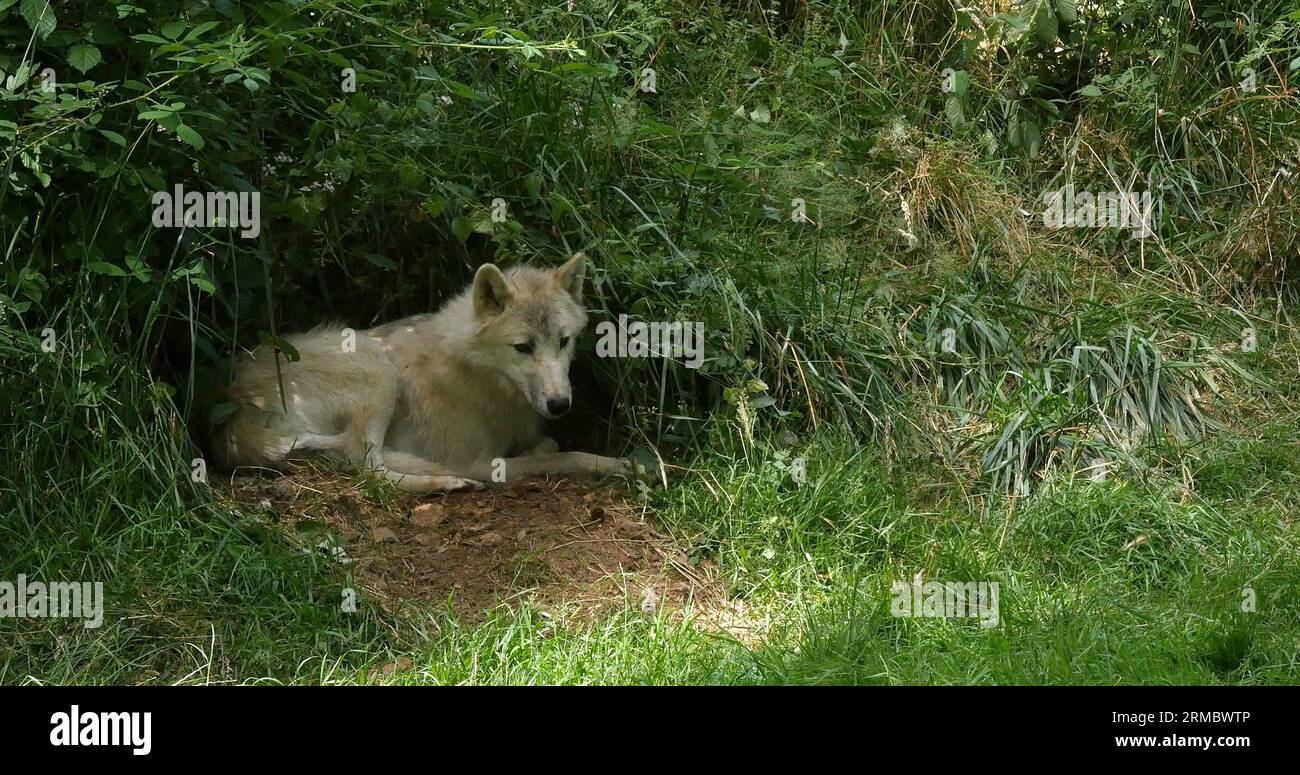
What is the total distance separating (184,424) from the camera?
A: 529cm

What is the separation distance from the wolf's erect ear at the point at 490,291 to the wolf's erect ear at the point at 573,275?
28cm

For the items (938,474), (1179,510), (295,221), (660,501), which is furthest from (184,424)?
(1179,510)

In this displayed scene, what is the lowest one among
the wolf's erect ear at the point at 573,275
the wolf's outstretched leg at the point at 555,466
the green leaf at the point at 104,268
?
the wolf's outstretched leg at the point at 555,466

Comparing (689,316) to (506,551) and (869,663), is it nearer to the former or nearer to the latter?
(506,551)

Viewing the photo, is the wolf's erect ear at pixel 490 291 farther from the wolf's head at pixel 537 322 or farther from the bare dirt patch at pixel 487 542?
the bare dirt patch at pixel 487 542

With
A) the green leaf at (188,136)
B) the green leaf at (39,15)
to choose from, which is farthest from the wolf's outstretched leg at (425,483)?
the green leaf at (39,15)

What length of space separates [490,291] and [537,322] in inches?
11.5

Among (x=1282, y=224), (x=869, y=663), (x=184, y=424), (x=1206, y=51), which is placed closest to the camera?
(x=869, y=663)

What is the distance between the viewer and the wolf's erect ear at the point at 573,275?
6043 mm

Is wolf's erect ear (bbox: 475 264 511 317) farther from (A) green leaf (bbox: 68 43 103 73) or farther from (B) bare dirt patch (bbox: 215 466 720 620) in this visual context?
(A) green leaf (bbox: 68 43 103 73)

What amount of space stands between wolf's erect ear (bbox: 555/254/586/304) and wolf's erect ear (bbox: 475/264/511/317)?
28 cm

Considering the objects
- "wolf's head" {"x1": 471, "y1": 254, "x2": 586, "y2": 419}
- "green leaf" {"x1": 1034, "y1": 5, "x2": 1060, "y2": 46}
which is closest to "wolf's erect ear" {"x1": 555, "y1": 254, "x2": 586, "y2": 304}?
"wolf's head" {"x1": 471, "y1": 254, "x2": 586, "y2": 419}

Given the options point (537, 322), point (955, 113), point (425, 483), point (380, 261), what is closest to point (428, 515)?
point (425, 483)

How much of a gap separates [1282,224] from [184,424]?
644 centimetres
